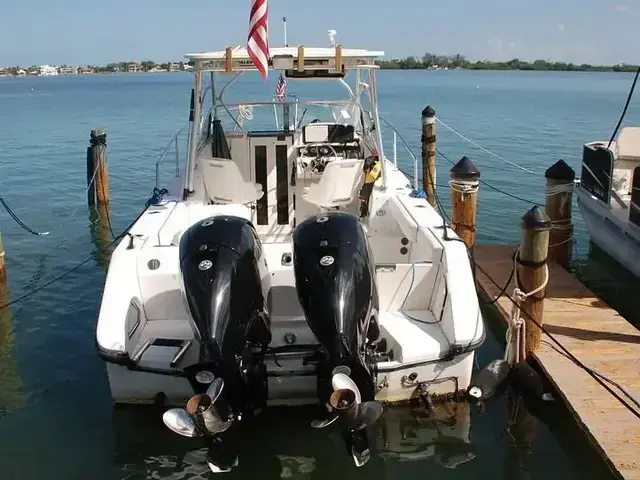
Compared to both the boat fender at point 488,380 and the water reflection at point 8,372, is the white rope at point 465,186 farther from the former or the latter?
the water reflection at point 8,372

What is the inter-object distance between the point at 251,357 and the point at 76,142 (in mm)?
25124

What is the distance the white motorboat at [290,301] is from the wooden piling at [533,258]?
2.29 feet

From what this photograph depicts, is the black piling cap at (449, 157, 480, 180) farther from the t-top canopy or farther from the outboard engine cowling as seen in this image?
the outboard engine cowling

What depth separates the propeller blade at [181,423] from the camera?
4.10m

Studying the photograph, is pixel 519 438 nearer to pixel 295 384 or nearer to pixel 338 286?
pixel 295 384

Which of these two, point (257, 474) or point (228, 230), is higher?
point (228, 230)

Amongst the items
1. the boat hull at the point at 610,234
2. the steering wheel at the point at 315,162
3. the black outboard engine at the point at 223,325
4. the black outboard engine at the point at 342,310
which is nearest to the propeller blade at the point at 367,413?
the black outboard engine at the point at 342,310

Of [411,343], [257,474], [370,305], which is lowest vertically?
[257,474]

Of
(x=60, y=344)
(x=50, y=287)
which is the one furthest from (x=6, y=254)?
(x=60, y=344)

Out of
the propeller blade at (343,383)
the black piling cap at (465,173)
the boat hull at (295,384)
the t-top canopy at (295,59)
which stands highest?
the t-top canopy at (295,59)

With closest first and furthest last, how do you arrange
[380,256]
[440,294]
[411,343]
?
[411,343] < [440,294] < [380,256]

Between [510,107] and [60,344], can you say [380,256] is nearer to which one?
[60,344]

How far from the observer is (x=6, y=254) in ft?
37.9

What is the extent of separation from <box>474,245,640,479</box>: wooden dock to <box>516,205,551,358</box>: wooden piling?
1.82ft
